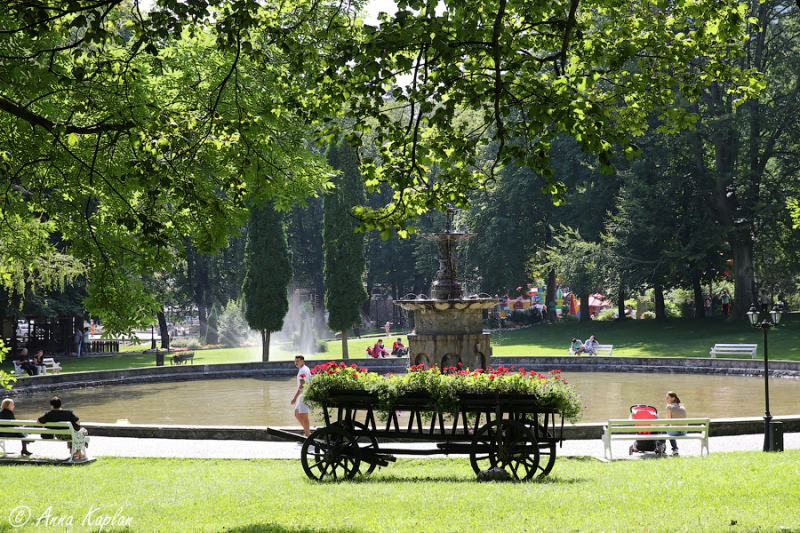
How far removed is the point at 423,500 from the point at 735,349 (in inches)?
993

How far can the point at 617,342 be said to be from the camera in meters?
36.8

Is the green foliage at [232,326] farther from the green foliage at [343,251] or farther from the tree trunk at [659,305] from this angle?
the tree trunk at [659,305]

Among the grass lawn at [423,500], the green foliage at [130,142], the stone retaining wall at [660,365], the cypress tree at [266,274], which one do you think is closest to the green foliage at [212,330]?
the cypress tree at [266,274]

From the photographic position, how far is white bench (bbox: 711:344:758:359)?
2625 cm

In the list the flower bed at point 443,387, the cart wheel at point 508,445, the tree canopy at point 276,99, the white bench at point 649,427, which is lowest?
the white bench at point 649,427

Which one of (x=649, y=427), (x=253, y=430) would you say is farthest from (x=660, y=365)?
(x=253, y=430)

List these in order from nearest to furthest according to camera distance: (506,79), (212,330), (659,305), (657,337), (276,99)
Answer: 1. (506,79)
2. (276,99)
3. (657,337)
4. (659,305)
5. (212,330)

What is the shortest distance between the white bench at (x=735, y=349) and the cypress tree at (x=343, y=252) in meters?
15.5

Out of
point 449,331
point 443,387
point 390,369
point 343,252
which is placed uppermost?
point 343,252

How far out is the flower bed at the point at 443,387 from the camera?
8344mm

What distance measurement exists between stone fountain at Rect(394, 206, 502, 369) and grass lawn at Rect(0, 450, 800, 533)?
5600 millimetres

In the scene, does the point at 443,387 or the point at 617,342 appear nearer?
the point at 443,387

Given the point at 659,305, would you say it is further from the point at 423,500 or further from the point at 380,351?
the point at 423,500

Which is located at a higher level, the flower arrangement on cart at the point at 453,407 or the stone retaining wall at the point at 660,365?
the flower arrangement on cart at the point at 453,407
